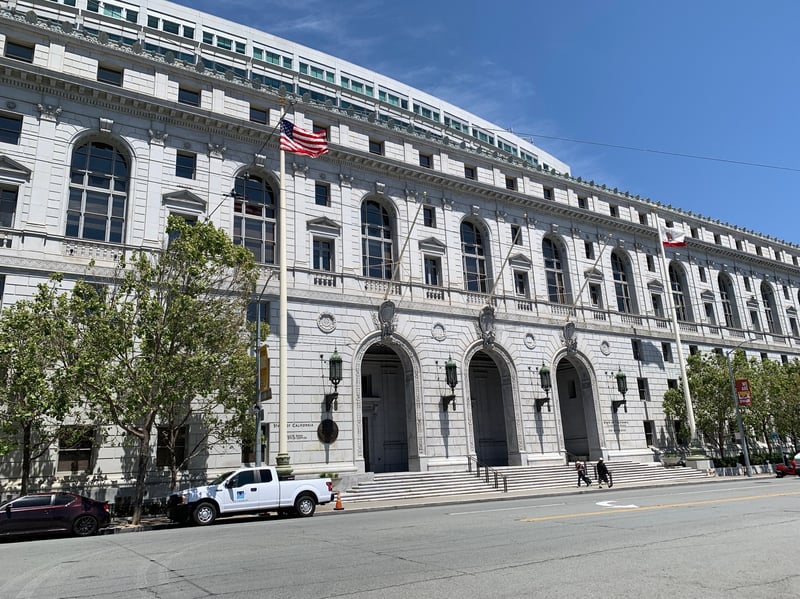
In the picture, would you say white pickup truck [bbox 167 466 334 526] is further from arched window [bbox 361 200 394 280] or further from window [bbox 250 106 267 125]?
window [bbox 250 106 267 125]

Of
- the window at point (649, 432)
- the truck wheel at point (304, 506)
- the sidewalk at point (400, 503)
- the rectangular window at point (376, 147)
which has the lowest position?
the sidewalk at point (400, 503)

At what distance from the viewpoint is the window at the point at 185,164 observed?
98.0 feet

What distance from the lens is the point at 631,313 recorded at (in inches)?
1774

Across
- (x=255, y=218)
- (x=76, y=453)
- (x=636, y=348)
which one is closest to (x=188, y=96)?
(x=255, y=218)

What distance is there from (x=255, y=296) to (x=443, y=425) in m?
13.0

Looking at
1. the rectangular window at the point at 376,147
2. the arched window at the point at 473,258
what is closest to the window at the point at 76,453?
the rectangular window at the point at 376,147

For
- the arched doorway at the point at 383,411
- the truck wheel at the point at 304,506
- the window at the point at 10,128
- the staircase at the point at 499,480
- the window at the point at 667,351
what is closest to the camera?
the truck wheel at the point at 304,506

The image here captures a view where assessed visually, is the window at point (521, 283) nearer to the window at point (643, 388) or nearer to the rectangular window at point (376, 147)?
the window at point (643, 388)

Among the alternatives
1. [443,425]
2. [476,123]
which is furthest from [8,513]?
[476,123]

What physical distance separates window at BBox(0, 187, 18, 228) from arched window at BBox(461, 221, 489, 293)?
24804 millimetres

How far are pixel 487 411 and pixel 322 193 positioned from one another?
19413 millimetres

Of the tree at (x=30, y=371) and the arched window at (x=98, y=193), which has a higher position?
the arched window at (x=98, y=193)

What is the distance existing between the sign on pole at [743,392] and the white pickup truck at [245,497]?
30582mm

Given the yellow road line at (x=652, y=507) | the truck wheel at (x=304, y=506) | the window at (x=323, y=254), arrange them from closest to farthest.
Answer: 1. the yellow road line at (x=652, y=507)
2. the truck wheel at (x=304, y=506)
3. the window at (x=323, y=254)
